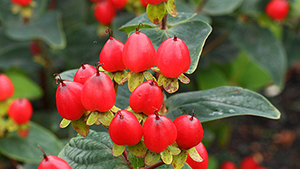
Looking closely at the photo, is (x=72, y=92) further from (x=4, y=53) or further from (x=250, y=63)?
(x=250, y=63)

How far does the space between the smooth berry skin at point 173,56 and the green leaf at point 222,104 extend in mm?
114

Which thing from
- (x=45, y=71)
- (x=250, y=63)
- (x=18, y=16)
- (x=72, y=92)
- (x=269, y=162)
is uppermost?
(x=72, y=92)

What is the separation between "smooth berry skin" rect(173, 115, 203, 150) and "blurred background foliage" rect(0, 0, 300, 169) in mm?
362

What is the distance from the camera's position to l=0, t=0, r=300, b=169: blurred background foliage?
828 millimetres

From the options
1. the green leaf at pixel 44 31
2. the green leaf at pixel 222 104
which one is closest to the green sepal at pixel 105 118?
the green leaf at pixel 222 104

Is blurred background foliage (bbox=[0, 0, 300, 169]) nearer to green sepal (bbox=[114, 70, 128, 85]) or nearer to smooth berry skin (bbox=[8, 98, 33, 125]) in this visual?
smooth berry skin (bbox=[8, 98, 33, 125])

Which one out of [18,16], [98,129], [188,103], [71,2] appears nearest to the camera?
[188,103]

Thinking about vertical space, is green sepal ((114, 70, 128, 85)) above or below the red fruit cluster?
above

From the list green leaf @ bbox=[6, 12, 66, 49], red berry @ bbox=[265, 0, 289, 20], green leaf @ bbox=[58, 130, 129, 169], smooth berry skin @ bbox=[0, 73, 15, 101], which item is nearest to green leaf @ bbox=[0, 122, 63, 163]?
smooth berry skin @ bbox=[0, 73, 15, 101]

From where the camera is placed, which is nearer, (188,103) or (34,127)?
(188,103)

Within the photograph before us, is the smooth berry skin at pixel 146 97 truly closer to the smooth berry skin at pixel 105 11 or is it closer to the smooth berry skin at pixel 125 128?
the smooth berry skin at pixel 125 128

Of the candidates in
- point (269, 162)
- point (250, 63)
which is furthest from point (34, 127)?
point (269, 162)

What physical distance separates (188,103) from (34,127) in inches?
20.3

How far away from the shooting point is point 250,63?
117 cm
